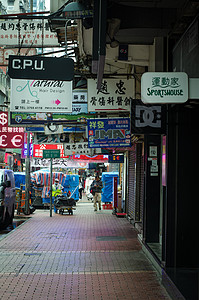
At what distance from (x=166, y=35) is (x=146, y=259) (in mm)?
4903

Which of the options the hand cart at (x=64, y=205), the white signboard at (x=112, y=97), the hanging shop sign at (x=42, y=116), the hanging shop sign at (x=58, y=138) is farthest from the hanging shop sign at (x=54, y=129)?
the white signboard at (x=112, y=97)

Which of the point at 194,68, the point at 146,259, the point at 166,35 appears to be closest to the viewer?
the point at 194,68

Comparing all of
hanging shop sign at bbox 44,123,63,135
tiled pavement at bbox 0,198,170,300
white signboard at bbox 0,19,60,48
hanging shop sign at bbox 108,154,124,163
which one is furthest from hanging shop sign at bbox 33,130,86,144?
white signboard at bbox 0,19,60,48

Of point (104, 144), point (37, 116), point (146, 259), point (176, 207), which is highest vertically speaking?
point (37, 116)

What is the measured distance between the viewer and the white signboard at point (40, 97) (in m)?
9.90

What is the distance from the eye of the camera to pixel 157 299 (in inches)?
260

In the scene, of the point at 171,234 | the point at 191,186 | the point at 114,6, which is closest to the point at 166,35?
the point at 114,6

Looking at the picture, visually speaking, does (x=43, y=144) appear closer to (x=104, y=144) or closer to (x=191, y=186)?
(x=104, y=144)

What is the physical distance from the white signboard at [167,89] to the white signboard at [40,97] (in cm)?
472

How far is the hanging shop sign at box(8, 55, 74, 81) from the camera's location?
23.2ft

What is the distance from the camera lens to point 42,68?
7074mm

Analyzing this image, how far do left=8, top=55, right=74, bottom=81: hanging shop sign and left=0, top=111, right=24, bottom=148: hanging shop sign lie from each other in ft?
32.7

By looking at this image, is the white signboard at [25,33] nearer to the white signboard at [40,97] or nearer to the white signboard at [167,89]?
the white signboard at [40,97]

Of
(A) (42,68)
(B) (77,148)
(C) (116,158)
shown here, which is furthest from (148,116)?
(C) (116,158)
